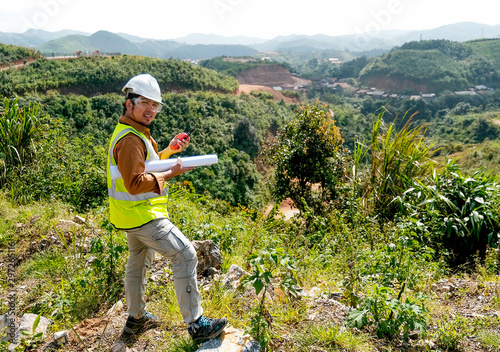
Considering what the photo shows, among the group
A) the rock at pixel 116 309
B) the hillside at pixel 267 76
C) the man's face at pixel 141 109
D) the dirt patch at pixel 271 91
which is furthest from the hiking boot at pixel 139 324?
the hillside at pixel 267 76

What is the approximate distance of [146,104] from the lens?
1747mm

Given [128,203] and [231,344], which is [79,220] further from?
[231,344]

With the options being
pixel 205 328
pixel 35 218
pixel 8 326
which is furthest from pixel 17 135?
pixel 205 328

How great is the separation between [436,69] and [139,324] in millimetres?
78783

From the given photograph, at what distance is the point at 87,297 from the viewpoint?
7.61 feet

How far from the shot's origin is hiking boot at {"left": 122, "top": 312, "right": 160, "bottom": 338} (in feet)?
6.33

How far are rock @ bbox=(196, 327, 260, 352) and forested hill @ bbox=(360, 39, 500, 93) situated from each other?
7251cm

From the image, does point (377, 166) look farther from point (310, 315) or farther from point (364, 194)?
point (310, 315)

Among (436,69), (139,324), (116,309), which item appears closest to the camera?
(139,324)

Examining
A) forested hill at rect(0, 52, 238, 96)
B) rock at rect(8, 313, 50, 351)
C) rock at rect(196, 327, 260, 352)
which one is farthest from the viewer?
forested hill at rect(0, 52, 238, 96)

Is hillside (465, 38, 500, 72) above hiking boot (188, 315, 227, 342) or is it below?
above

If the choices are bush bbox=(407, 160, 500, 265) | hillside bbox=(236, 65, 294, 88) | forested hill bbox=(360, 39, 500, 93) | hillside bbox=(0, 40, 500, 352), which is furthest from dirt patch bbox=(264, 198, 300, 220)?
hillside bbox=(236, 65, 294, 88)

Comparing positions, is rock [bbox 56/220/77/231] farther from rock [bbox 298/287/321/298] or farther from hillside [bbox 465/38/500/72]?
hillside [bbox 465/38/500/72]

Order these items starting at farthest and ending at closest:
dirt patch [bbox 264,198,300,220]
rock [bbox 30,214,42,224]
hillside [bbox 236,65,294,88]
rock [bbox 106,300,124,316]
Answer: hillside [bbox 236,65,294,88], dirt patch [bbox 264,198,300,220], rock [bbox 30,214,42,224], rock [bbox 106,300,124,316]
